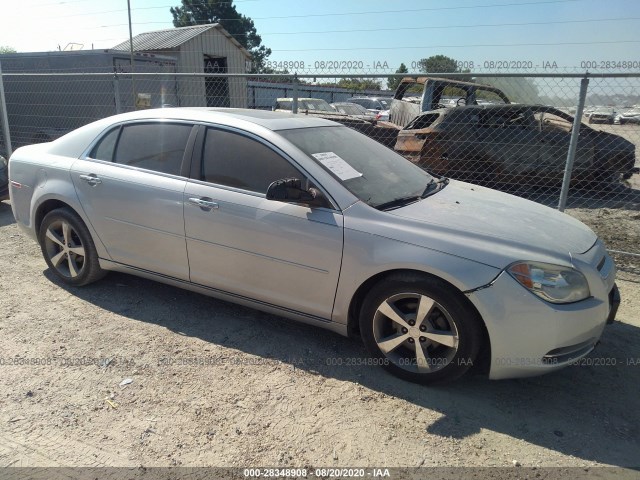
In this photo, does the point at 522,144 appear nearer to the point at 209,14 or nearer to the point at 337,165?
the point at 337,165

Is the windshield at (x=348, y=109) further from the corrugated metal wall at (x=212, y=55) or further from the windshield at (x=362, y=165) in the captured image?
the windshield at (x=362, y=165)

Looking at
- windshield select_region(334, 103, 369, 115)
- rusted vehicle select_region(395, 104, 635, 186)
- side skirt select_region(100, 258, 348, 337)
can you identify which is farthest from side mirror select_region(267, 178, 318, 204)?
windshield select_region(334, 103, 369, 115)

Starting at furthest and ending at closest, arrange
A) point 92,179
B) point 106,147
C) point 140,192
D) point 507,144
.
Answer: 1. point 507,144
2. point 106,147
3. point 92,179
4. point 140,192

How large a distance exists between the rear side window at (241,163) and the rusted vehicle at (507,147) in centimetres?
503

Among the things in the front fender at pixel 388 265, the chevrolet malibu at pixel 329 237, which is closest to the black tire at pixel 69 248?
the chevrolet malibu at pixel 329 237

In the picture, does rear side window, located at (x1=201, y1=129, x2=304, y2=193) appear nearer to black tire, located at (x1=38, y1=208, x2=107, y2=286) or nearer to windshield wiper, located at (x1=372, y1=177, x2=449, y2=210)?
windshield wiper, located at (x1=372, y1=177, x2=449, y2=210)

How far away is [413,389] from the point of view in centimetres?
285

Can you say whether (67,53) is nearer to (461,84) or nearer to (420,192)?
(461,84)

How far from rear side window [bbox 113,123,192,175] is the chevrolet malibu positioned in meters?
0.01

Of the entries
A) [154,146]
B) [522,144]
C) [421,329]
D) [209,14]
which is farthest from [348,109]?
[209,14]

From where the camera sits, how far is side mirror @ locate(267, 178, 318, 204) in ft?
9.49

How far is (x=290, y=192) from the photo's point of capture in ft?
9.57

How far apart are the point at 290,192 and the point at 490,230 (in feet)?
4.03

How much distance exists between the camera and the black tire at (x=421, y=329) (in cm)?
264
